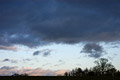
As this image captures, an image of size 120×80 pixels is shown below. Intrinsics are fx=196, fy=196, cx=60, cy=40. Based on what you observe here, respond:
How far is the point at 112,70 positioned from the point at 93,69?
442 inches

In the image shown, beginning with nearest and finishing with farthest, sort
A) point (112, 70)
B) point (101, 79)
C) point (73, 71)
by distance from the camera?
point (101, 79) < point (112, 70) < point (73, 71)

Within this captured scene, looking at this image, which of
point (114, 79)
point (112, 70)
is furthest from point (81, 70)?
point (114, 79)

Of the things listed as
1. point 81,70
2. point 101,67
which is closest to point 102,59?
point 101,67

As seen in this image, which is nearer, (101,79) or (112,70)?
(101,79)

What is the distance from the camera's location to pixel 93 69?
11988 centimetres

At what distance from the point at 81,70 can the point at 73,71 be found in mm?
6360

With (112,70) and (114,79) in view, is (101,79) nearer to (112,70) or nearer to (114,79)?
(114,79)

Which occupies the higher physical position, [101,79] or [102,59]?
[102,59]

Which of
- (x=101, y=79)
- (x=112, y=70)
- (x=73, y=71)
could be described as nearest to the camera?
(x=101, y=79)

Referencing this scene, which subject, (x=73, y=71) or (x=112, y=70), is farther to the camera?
(x=73, y=71)

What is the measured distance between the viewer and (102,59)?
11875cm

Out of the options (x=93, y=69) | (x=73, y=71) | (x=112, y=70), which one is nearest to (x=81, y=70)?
(x=73, y=71)

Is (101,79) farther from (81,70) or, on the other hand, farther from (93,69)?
(81,70)

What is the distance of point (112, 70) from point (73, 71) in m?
27.9
